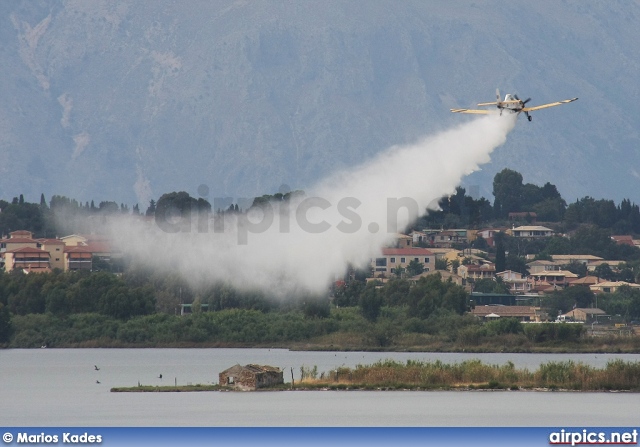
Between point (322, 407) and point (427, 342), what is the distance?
4005cm

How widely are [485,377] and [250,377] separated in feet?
34.0

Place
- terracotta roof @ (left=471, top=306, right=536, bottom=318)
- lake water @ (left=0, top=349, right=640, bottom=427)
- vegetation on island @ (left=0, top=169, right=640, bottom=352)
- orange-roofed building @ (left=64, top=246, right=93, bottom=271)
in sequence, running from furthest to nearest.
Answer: orange-roofed building @ (left=64, top=246, right=93, bottom=271) < terracotta roof @ (left=471, top=306, right=536, bottom=318) < vegetation on island @ (left=0, top=169, right=640, bottom=352) < lake water @ (left=0, top=349, right=640, bottom=427)

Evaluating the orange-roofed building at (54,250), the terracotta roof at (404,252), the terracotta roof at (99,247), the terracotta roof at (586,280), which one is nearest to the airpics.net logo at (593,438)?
the terracotta roof at (586,280)

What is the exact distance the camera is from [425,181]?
102 m

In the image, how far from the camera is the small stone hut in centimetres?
7050

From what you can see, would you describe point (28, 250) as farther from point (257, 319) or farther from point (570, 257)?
point (570, 257)

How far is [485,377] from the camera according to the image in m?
70.6

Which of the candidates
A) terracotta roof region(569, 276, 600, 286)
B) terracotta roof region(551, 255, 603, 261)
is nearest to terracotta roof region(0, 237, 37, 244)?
terracotta roof region(569, 276, 600, 286)

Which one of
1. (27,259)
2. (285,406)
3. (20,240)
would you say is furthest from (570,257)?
(285,406)

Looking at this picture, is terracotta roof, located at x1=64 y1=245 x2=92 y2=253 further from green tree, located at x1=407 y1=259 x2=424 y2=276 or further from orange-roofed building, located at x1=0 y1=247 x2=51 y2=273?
green tree, located at x1=407 y1=259 x2=424 y2=276

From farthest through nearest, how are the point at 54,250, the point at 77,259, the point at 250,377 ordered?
the point at 54,250
the point at 77,259
the point at 250,377

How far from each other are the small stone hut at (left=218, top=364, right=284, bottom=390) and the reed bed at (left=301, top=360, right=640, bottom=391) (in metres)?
1.41

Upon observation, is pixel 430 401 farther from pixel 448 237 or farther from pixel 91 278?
pixel 448 237

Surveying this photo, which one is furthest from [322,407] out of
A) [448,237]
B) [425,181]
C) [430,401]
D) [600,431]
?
[448,237]
